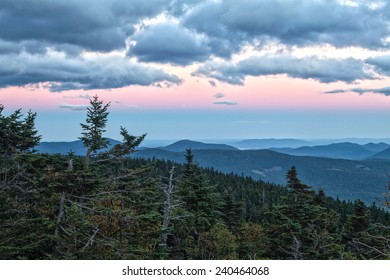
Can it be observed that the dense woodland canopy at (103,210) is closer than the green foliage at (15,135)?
Yes

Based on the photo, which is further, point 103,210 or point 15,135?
point 15,135

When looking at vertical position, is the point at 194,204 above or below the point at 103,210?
below

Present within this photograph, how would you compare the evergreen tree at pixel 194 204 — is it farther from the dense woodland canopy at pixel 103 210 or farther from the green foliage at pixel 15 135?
the green foliage at pixel 15 135

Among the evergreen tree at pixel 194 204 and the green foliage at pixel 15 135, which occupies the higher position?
the green foliage at pixel 15 135

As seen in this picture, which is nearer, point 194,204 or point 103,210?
point 103,210

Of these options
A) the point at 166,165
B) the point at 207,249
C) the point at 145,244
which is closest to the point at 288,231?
the point at 207,249

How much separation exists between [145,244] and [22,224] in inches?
284

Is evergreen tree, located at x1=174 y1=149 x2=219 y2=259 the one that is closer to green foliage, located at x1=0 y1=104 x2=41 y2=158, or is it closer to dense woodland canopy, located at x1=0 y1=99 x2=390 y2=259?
dense woodland canopy, located at x1=0 y1=99 x2=390 y2=259

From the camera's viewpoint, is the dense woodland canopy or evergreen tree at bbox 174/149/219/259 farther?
evergreen tree at bbox 174/149/219/259

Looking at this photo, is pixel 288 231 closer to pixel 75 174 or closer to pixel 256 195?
pixel 75 174

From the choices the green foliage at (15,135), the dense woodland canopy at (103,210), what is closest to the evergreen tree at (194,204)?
the dense woodland canopy at (103,210)

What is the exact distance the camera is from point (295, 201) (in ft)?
109

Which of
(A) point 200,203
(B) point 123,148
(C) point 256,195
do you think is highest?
(B) point 123,148

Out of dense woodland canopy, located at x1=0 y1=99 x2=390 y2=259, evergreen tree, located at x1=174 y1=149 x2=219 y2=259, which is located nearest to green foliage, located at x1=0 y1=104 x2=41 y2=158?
dense woodland canopy, located at x1=0 y1=99 x2=390 y2=259
